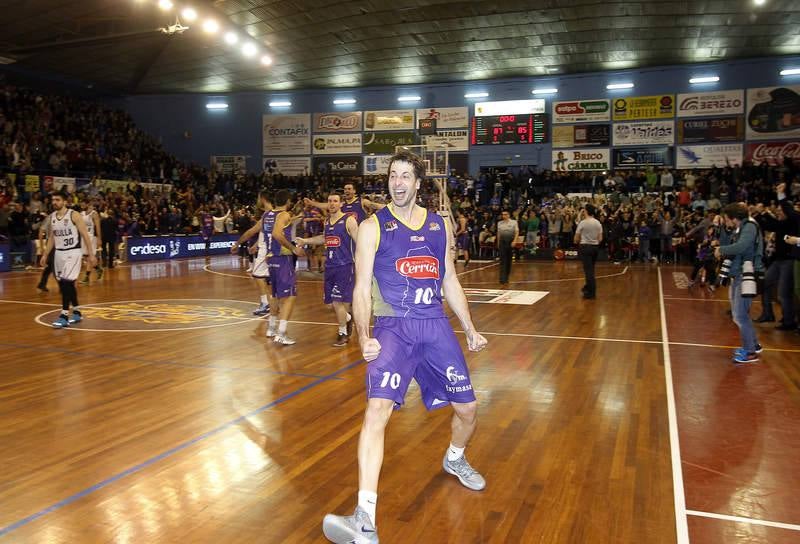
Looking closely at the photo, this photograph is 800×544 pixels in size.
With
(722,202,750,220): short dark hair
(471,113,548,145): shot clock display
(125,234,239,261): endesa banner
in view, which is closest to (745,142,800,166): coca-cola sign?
(471,113,548,145): shot clock display

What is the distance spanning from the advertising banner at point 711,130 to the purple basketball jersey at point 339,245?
2599 cm

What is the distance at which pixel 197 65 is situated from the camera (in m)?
31.0

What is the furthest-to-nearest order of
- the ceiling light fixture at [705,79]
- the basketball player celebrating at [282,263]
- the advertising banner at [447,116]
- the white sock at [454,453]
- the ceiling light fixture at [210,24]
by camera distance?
the advertising banner at [447,116] < the ceiling light fixture at [705,79] < the ceiling light fixture at [210,24] < the basketball player celebrating at [282,263] < the white sock at [454,453]

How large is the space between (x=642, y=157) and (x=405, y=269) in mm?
29589

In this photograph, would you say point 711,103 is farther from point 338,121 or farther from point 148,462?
point 148,462

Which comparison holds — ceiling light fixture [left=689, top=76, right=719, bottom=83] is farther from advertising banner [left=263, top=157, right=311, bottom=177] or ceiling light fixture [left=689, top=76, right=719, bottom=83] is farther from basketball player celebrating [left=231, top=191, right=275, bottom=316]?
basketball player celebrating [left=231, top=191, right=275, bottom=316]

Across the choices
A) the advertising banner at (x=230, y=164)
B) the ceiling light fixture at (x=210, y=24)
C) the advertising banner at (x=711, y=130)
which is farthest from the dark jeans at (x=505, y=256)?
the advertising banner at (x=230, y=164)

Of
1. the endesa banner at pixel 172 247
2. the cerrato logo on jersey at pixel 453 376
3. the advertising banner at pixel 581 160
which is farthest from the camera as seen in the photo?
the advertising banner at pixel 581 160

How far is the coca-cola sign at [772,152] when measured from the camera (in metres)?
27.4

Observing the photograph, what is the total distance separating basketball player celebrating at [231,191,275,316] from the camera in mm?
8875

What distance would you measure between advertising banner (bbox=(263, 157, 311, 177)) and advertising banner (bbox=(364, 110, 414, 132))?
4.13 meters

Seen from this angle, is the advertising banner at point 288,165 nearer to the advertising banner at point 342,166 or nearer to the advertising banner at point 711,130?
the advertising banner at point 342,166

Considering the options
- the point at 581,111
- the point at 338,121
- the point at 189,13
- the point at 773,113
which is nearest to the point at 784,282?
the point at 189,13

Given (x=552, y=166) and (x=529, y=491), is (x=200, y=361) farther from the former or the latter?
(x=552, y=166)
